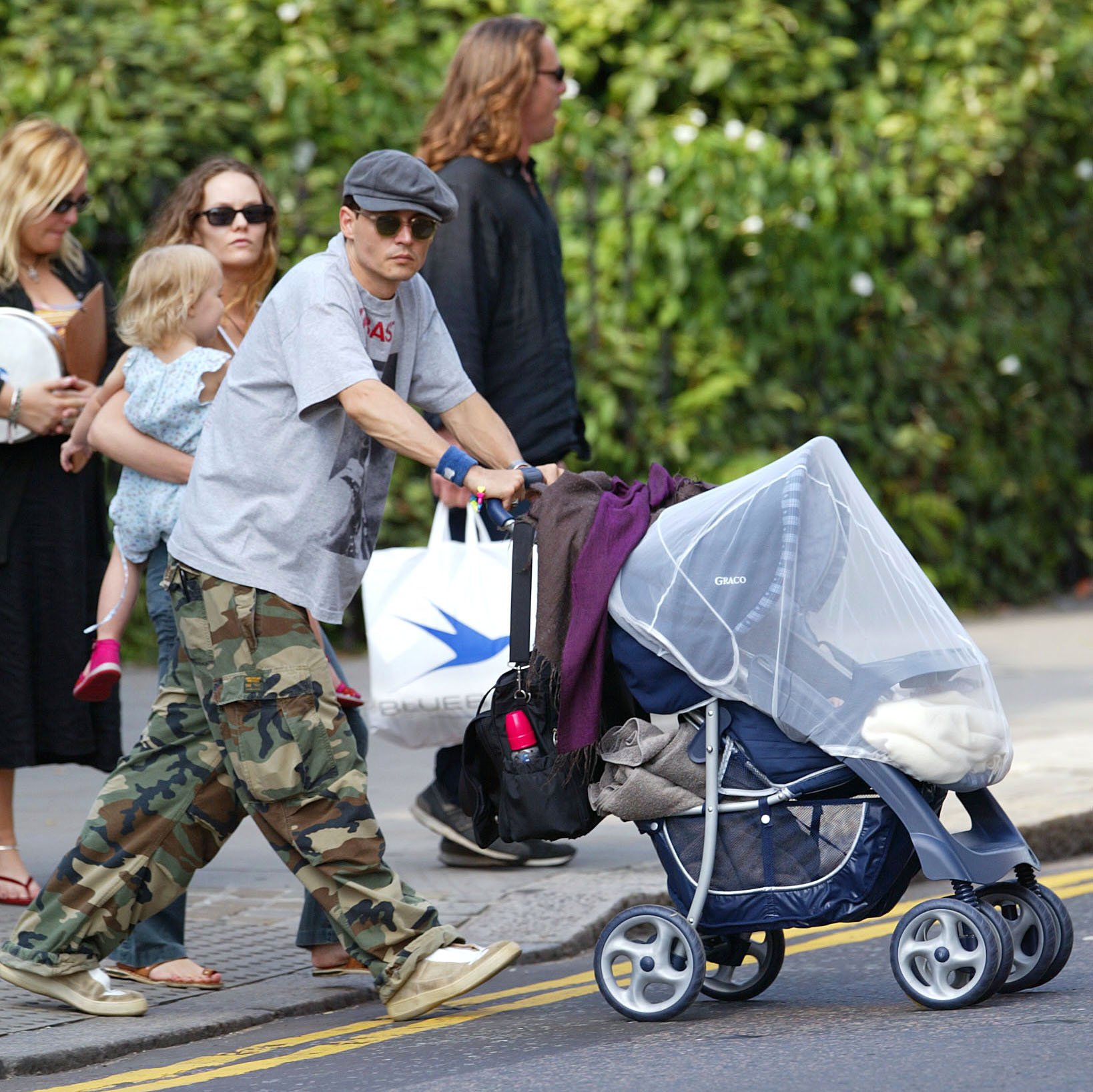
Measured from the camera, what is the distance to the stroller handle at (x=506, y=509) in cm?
433

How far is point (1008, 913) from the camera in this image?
4.38m

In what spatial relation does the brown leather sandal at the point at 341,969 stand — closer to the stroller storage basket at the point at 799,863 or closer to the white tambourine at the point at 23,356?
the stroller storage basket at the point at 799,863

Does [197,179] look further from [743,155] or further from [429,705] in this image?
[743,155]

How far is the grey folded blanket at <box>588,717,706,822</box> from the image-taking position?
4.22 metres

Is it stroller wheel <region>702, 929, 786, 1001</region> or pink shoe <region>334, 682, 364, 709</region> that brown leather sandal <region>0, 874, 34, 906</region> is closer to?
pink shoe <region>334, 682, 364, 709</region>

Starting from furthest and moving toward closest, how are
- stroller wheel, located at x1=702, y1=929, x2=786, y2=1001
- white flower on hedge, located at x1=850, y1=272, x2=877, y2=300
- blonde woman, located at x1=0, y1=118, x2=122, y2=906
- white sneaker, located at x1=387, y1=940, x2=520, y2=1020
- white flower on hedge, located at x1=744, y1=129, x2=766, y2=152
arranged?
white flower on hedge, located at x1=850, y1=272, x2=877, y2=300 → white flower on hedge, located at x1=744, y1=129, x2=766, y2=152 → blonde woman, located at x1=0, y1=118, x2=122, y2=906 → stroller wheel, located at x1=702, y1=929, x2=786, y2=1001 → white sneaker, located at x1=387, y1=940, x2=520, y2=1020

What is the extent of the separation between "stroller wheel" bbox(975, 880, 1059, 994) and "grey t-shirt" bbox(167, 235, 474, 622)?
1563 millimetres

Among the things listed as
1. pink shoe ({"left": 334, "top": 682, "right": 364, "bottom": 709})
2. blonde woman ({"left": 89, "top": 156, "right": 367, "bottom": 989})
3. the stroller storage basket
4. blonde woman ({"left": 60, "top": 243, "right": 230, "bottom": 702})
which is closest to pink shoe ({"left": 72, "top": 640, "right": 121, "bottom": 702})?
blonde woman ({"left": 60, "top": 243, "right": 230, "bottom": 702})

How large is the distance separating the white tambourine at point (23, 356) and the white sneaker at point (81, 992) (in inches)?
61.2

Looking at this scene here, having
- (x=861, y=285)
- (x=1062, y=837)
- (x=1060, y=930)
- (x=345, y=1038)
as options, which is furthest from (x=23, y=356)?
(x=861, y=285)

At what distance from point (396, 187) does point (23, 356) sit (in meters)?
1.52

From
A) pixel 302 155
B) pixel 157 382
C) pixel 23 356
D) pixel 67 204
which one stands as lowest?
pixel 157 382

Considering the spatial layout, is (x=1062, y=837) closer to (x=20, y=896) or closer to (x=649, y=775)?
(x=649, y=775)

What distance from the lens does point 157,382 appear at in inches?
190
